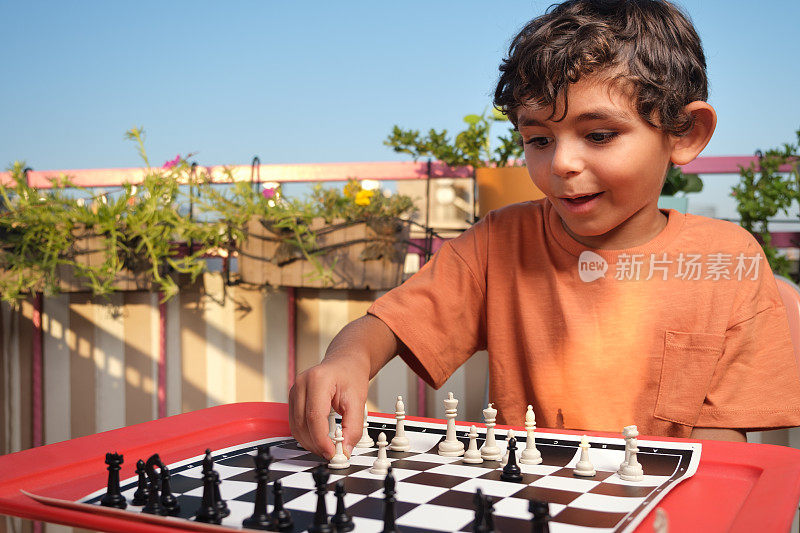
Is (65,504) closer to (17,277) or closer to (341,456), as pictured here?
(341,456)

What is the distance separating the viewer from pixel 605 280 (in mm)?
1414

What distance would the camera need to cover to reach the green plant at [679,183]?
231 centimetres

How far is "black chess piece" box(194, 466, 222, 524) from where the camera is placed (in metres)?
0.66

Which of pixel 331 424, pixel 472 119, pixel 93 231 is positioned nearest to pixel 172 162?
pixel 93 231

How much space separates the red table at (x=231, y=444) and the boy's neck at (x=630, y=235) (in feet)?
1.67

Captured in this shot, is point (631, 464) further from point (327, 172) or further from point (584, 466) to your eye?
point (327, 172)

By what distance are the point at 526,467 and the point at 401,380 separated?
5.76ft

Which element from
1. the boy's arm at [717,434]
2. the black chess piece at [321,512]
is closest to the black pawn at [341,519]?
the black chess piece at [321,512]

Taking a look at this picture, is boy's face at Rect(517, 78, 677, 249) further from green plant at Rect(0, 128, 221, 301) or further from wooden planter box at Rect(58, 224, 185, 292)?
wooden planter box at Rect(58, 224, 185, 292)

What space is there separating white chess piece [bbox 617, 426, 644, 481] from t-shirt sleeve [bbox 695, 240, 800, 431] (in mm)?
503

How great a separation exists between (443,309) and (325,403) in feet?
1.74

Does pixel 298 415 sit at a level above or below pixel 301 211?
below

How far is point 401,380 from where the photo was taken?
262 centimetres

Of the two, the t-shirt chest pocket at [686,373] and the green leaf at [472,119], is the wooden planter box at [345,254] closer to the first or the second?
the green leaf at [472,119]
